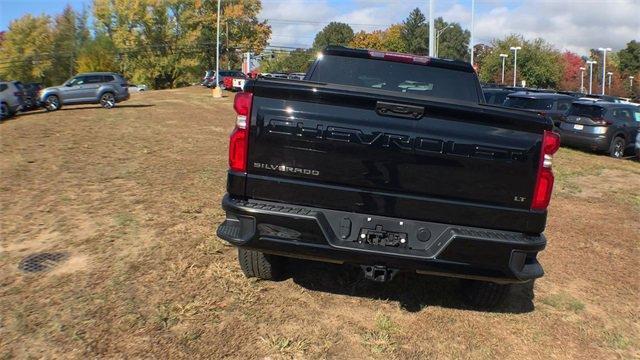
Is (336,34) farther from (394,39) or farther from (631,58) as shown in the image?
(631,58)

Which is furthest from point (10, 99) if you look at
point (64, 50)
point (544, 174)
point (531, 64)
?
point (531, 64)

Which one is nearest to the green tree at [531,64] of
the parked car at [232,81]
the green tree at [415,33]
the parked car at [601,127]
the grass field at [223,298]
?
the green tree at [415,33]

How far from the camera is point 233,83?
40438 mm

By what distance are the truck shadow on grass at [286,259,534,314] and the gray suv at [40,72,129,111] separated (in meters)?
22.9

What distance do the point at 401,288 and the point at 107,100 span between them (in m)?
23.8

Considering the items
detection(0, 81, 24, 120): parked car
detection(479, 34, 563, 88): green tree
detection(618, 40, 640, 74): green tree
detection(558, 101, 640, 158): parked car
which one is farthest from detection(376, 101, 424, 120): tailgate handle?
detection(618, 40, 640, 74): green tree

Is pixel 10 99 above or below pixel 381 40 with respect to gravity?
below

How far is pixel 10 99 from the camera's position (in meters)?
21.5

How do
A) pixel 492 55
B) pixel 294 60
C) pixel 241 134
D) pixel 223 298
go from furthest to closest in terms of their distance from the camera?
pixel 294 60, pixel 492 55, pixel 223 298, pixel 241 134

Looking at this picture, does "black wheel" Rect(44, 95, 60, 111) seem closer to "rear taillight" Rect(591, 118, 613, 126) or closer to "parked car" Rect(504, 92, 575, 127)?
"parked car" Rect(504, 92, 575, 127)

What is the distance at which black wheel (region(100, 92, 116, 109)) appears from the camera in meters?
25.3

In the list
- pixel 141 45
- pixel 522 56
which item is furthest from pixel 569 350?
pixel 522 56

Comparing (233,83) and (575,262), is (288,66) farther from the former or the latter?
(575,262)

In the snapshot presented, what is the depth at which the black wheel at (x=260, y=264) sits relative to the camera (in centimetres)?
424
